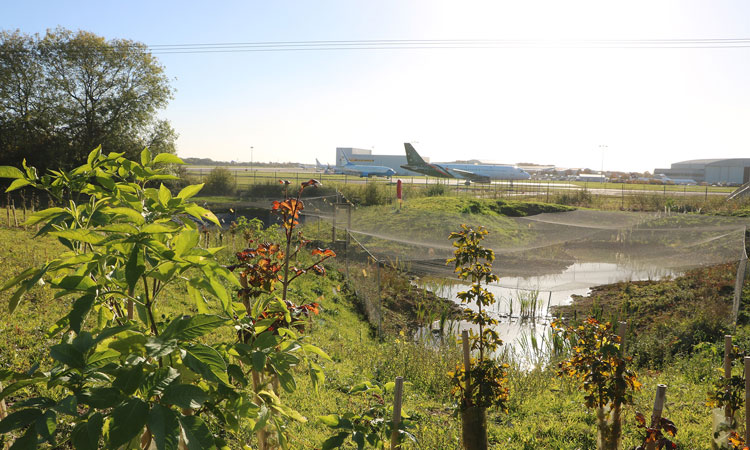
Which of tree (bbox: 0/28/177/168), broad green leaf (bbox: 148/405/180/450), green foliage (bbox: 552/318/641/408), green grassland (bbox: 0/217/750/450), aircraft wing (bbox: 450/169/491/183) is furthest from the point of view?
aircraft wing (bbox: 450/169/491/183)

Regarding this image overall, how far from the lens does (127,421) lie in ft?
3.31

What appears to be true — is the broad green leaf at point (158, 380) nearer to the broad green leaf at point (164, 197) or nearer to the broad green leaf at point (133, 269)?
the broad green leaf at point (133, 269)

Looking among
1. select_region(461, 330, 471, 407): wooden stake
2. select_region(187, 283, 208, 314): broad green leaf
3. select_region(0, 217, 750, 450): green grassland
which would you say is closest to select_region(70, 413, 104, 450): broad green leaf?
select_region(187, 283, 208, 314): broad green leaf

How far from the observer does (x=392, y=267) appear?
35.6ft

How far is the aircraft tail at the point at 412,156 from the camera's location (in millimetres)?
43219

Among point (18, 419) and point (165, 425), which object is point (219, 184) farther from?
point (165, 425)

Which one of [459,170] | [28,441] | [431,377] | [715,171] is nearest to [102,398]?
[28,441]

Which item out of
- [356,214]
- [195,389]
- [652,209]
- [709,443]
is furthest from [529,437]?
[652,209]

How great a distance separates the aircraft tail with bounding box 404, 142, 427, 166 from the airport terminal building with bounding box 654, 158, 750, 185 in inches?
2027

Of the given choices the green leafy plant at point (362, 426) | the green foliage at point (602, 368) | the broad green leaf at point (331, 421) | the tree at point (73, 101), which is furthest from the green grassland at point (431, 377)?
the tree at point (73, 101)

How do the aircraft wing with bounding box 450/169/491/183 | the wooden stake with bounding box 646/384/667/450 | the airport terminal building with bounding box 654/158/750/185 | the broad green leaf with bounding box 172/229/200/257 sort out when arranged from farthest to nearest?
the airport terminal building with bounding box 654/158/750/185 → the aircraft wing with bounding box 450/169/491/183 → the wooden stake with bounding box 646/384/667/450 → the broad green leaf with bounding box 172/229/200/257

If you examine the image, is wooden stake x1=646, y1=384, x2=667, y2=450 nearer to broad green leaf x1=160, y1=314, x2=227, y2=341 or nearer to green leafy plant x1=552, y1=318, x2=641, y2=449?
green leafy plant x1=552, y1=318, x2=641, y2=449

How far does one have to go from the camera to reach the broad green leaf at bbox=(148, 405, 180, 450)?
3.22ft

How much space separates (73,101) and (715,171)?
9584cm
